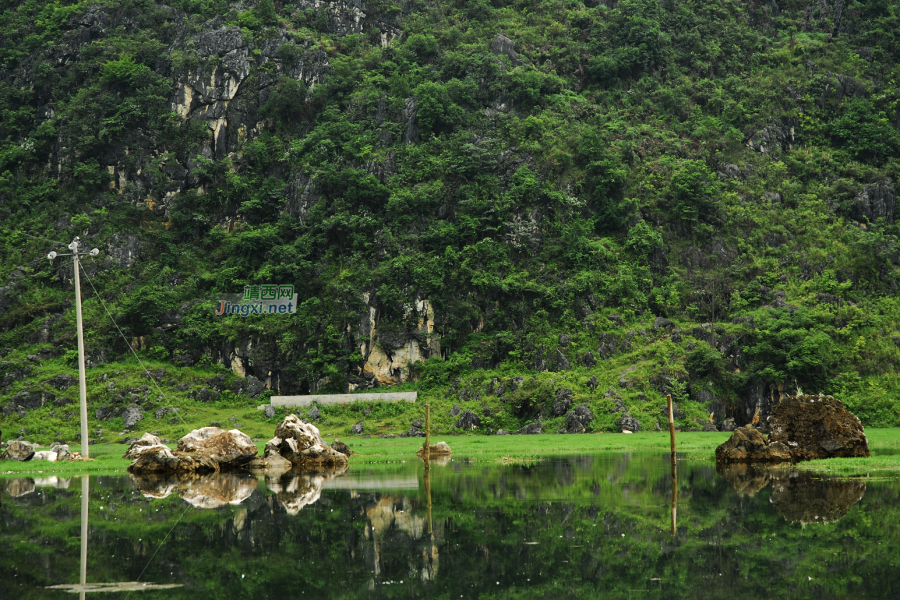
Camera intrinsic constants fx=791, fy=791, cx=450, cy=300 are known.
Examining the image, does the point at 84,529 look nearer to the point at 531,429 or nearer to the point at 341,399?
the point at 531,429

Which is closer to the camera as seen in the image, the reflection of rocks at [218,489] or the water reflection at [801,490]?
the water reflection at [801,490]

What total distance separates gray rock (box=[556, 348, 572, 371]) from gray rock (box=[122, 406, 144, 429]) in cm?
3077

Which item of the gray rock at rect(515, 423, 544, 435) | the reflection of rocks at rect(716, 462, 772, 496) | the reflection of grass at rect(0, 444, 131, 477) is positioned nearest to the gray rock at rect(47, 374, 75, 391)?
the reflection of grass at rect(0, 444, 131, 477)

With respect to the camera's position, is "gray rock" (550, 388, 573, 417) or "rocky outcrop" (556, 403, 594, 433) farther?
"gray rock" (550, 388, 573, 417)

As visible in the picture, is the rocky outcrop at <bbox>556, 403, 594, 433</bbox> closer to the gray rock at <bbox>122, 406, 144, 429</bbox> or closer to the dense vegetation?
the dense vegetation

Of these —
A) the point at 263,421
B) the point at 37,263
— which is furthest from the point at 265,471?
the point at 37,263

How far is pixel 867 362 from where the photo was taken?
180 feet

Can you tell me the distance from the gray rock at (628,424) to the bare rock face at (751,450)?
61.0ft

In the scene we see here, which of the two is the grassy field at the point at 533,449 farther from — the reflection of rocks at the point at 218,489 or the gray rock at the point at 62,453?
the reflection of rocks at the point at 218,489

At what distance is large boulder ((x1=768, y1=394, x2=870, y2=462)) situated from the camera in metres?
32.4

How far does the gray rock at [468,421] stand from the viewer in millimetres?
55000

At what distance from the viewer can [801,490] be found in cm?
2261

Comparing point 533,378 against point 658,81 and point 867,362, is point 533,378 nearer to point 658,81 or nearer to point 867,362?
point 867,362

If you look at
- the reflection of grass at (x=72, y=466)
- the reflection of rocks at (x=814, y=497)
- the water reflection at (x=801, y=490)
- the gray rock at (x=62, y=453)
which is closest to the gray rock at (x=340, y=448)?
the reflection of grass at (x=72, y=466)
